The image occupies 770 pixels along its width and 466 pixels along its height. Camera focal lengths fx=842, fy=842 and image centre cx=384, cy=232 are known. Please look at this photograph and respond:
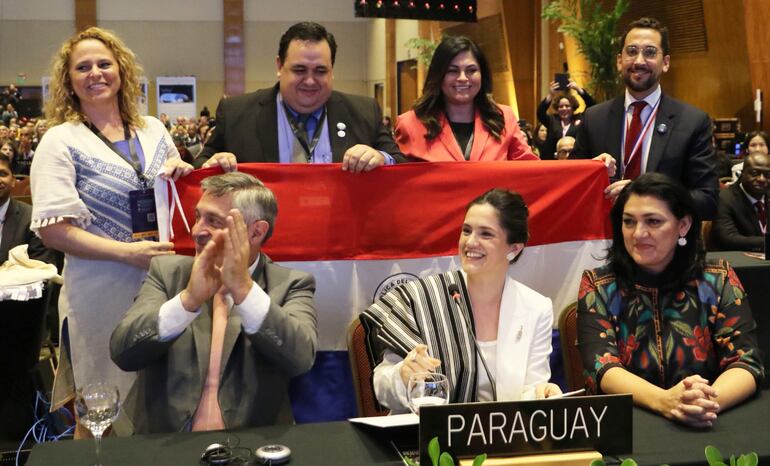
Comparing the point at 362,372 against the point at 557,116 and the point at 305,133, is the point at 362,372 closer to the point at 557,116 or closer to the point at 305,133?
the point at 305,133

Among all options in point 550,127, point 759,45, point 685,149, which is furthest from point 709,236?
point 759,45

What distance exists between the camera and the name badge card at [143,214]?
2920 millimetres

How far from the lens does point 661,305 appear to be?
2.59 meters

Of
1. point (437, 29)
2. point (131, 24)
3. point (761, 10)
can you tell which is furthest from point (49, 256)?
point (131, 24)

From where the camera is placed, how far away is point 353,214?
10.5 feet

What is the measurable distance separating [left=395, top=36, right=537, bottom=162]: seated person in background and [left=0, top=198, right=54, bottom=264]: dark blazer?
2.70 m

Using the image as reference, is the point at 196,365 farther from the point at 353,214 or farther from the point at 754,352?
the point at 754,352

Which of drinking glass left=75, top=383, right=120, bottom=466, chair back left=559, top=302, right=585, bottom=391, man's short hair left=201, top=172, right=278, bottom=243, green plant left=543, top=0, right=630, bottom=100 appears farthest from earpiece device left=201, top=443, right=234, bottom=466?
green plant left=543, top=0, right=630, bottom=100

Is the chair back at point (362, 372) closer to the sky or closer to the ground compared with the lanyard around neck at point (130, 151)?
Answer: closer to the ground

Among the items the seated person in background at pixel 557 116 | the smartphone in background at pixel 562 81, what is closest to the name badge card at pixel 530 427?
the smartphone in background at pixel 562 81

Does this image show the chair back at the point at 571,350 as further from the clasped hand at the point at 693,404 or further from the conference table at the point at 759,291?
the conference table at the point at 759,291

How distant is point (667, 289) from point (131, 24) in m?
22.5

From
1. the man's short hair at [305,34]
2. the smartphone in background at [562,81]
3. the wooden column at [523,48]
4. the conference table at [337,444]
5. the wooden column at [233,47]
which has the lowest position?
the conference table at [337,444]

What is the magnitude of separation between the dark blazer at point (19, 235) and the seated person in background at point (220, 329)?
286 centimetres
